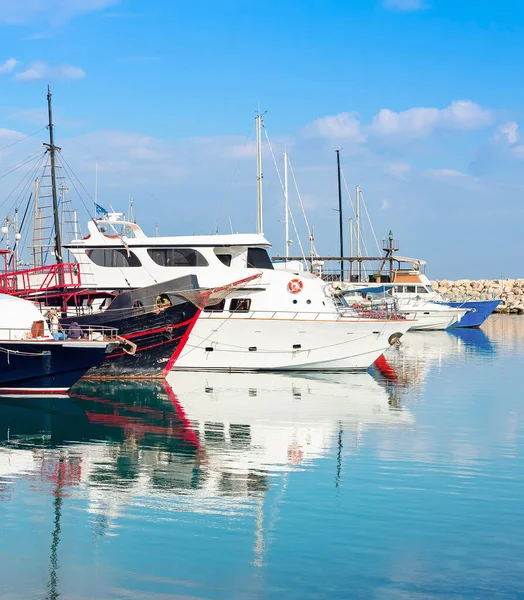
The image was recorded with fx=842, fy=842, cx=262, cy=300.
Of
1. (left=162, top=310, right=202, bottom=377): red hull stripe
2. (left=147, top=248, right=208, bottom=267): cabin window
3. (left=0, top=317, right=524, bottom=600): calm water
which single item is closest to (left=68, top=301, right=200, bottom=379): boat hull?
(left=162, top=310, right=202, bottom=377): red hull stripe

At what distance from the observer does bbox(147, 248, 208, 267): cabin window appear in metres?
30.2

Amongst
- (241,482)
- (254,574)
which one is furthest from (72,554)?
(241,482)

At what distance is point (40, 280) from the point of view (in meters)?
30.8

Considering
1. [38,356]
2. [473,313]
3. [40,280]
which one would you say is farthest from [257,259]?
[473,313]

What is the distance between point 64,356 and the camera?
22.9m

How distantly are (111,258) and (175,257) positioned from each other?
2.35 metres

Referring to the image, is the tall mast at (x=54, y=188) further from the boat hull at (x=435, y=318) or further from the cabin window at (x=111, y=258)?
the boat hull at (x=435, y=318)

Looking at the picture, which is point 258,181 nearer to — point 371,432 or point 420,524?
point 371,432

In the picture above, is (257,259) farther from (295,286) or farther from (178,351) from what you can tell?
(178,351)

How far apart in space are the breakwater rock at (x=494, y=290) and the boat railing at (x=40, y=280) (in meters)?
58.8

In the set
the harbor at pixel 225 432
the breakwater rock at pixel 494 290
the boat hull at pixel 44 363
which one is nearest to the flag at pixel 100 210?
the harbor at pixel 225 432

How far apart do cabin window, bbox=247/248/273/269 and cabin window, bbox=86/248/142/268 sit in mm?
4129

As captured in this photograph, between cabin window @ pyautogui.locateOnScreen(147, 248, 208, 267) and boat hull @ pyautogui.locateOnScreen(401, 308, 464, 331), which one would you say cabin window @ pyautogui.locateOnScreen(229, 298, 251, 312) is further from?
boat hull @ pyautogui.locateOnScreen(401, 308, 464, 331)

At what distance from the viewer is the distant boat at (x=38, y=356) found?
74.4 feet
